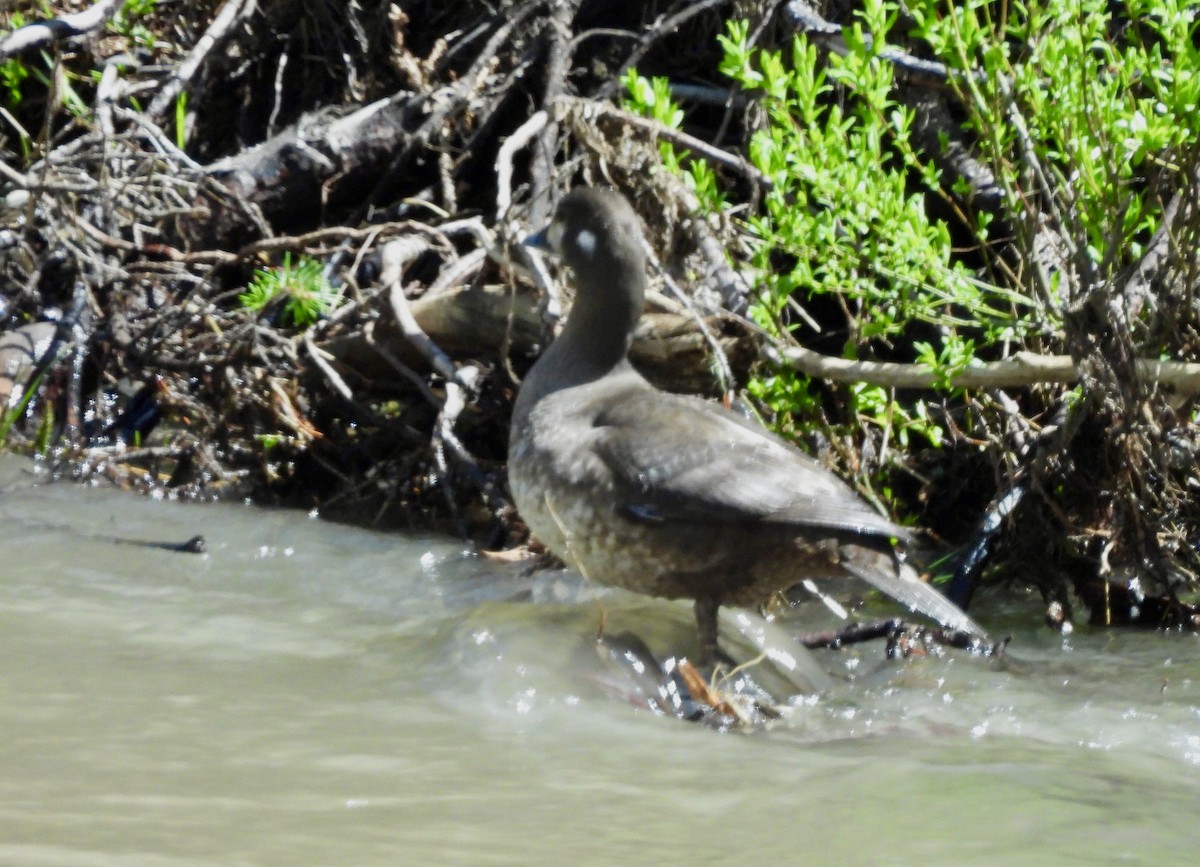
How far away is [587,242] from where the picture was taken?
16.6 feet

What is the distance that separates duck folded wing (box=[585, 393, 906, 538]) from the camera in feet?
14.0

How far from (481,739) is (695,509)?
112 centimetres

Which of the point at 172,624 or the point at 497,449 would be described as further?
the point at 497,449

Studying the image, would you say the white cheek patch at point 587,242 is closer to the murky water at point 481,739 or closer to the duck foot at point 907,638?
the murky water at point 481,739

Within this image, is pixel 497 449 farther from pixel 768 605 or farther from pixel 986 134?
pixel 986 134

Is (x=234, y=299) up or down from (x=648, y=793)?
up

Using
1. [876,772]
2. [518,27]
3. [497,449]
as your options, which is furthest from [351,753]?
[518,27]

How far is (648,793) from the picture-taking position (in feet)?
10.3

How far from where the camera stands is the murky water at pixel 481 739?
2.81 metres

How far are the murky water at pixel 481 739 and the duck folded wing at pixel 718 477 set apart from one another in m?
0.43

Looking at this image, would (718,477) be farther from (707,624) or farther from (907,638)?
(907,638)

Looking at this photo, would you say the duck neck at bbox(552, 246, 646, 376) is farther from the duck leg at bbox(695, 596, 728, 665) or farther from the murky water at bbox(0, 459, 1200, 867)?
the duck leg at bbox(695, 596, 728, 665)

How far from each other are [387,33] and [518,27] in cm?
68

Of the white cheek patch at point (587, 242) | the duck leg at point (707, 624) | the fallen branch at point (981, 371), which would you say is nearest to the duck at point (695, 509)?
the duck leg at point (707, 624)
